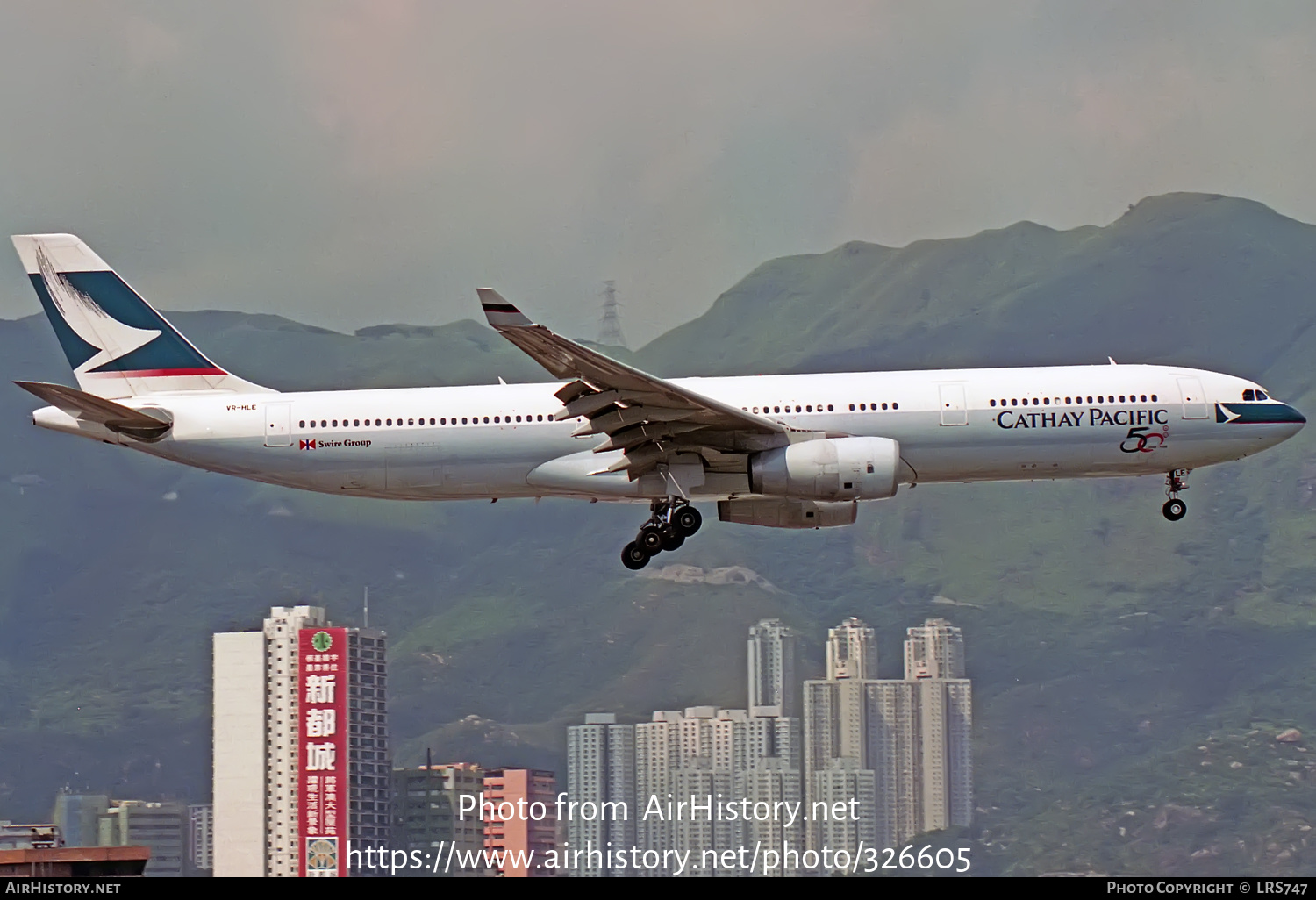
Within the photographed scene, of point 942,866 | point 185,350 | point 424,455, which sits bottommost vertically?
point 942,866

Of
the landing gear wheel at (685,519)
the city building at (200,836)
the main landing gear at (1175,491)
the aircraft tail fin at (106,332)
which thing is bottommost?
the city building at (200,836)

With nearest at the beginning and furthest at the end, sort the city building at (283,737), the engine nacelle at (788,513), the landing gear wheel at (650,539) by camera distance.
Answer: the landing gear wheel at (650,539), the engine nacelle at (788,513), the city building at (283,737)

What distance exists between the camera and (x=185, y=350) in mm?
50781

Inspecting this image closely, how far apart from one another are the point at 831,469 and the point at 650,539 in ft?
17.6

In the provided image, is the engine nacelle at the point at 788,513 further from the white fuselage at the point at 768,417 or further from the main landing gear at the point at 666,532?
the white fuselage at the point at 768,417

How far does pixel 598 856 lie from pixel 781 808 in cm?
1883

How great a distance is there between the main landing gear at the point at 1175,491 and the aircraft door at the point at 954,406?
584 centimetres

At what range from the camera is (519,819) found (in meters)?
146

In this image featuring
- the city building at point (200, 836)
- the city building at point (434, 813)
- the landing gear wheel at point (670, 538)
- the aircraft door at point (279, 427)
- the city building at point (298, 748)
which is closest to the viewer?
the landing gear wheel at point (670, 538)

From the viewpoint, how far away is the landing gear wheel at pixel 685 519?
153 ft

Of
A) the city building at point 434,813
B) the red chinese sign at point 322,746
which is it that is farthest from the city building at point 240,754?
the city building at point 434,813
